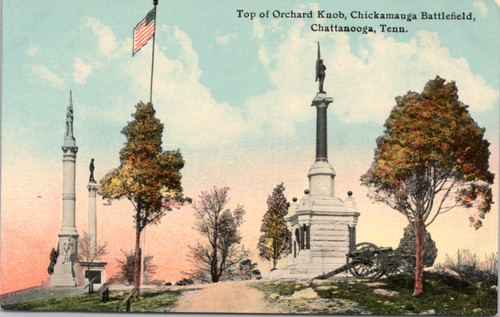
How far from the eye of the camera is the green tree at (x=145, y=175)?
1984cm

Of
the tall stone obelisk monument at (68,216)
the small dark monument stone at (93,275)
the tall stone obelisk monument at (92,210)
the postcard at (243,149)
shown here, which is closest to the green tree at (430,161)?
the postcard at (243,149)

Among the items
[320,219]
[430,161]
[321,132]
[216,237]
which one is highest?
[321,132]

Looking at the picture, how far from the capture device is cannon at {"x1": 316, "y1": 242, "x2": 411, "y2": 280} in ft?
65.4

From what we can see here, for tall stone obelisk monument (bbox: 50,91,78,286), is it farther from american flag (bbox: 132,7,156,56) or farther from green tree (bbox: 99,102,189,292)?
american flag (bbox: 132,7,156,56)

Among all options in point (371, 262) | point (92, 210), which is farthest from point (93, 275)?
point (371, 262)

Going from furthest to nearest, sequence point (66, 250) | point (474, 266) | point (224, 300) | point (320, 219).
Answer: point (320, 219) → point (66, 250) → point (474, 266) → point (224, 300)

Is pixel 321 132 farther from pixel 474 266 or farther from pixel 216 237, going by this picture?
pixel 474 266

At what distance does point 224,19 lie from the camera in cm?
1967

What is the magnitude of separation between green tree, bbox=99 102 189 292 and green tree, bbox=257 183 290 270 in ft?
6.93

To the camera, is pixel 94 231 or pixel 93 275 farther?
pixel 93 275

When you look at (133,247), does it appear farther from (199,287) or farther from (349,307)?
(349,307)

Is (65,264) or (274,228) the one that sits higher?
(274,228)

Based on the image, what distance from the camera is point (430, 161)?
64.9ft

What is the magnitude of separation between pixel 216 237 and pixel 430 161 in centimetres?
563
